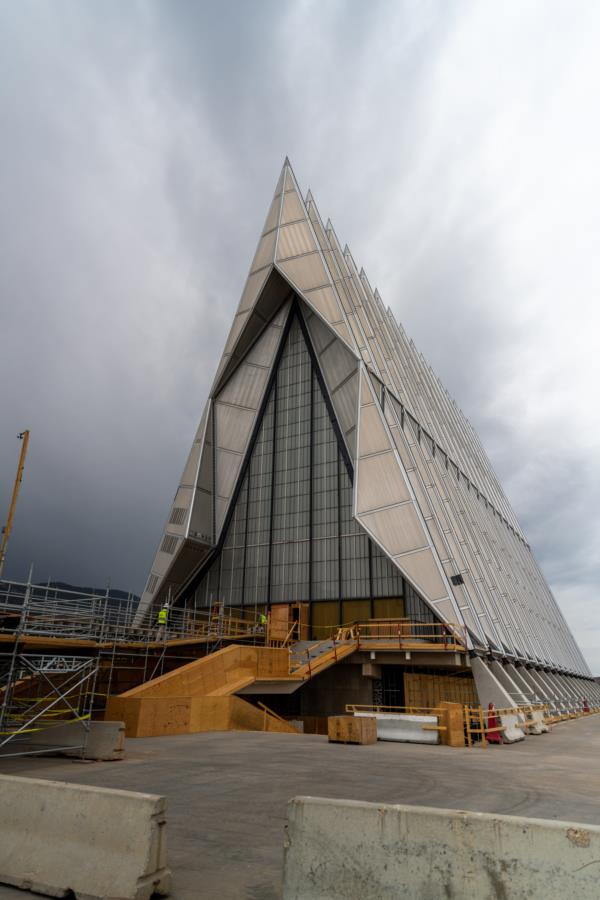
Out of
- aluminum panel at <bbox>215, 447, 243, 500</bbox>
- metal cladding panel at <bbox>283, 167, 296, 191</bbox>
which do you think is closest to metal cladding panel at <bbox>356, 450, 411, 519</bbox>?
aluminum panel at <bbox>215, 447, 243, 500</bbox>

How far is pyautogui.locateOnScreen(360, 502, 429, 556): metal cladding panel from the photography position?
26109 mm

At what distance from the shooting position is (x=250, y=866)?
5.04m

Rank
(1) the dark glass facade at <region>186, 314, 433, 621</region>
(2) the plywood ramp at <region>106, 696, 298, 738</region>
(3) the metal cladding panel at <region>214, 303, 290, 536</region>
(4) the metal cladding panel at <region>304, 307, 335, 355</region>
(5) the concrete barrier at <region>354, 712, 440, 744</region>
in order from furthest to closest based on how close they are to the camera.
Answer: (3) the metal cladding panel at <region>214, 303, 290, 536</region>, (4) the metal cladding panel at <region>304, 307, 335, 355</region>, (1) the dark glass facade at <region>186, 314, 433, 621</region>, (5) the concrete barrier at <region>354, 712, 440, 744</region>, (2) the plywood ramp at <region>106, 696, 298, 738</region>

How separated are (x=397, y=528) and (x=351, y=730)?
1224 centimetres

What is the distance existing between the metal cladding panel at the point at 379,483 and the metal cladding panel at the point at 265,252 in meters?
15.5

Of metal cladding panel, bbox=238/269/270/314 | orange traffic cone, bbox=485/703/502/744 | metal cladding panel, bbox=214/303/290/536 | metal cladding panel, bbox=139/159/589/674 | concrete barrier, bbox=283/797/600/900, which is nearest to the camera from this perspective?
concrete barrier, bbox=283/797/600/900

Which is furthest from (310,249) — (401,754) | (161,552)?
(401,754)

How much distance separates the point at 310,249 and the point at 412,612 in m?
22.7

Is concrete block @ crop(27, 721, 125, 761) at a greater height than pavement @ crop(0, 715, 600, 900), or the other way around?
concrete block @ crop(27, 721, 125, 761)

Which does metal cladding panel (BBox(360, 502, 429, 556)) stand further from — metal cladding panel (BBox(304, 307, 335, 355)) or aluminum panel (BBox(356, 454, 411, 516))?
metal cladding panel (BBox(304, 307, 335, 355))

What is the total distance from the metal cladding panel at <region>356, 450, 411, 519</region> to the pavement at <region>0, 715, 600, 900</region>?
1321cm

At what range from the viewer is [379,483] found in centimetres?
2798

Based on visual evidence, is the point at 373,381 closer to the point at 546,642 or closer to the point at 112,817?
the point at 546,642

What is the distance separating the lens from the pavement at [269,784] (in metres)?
5.15
